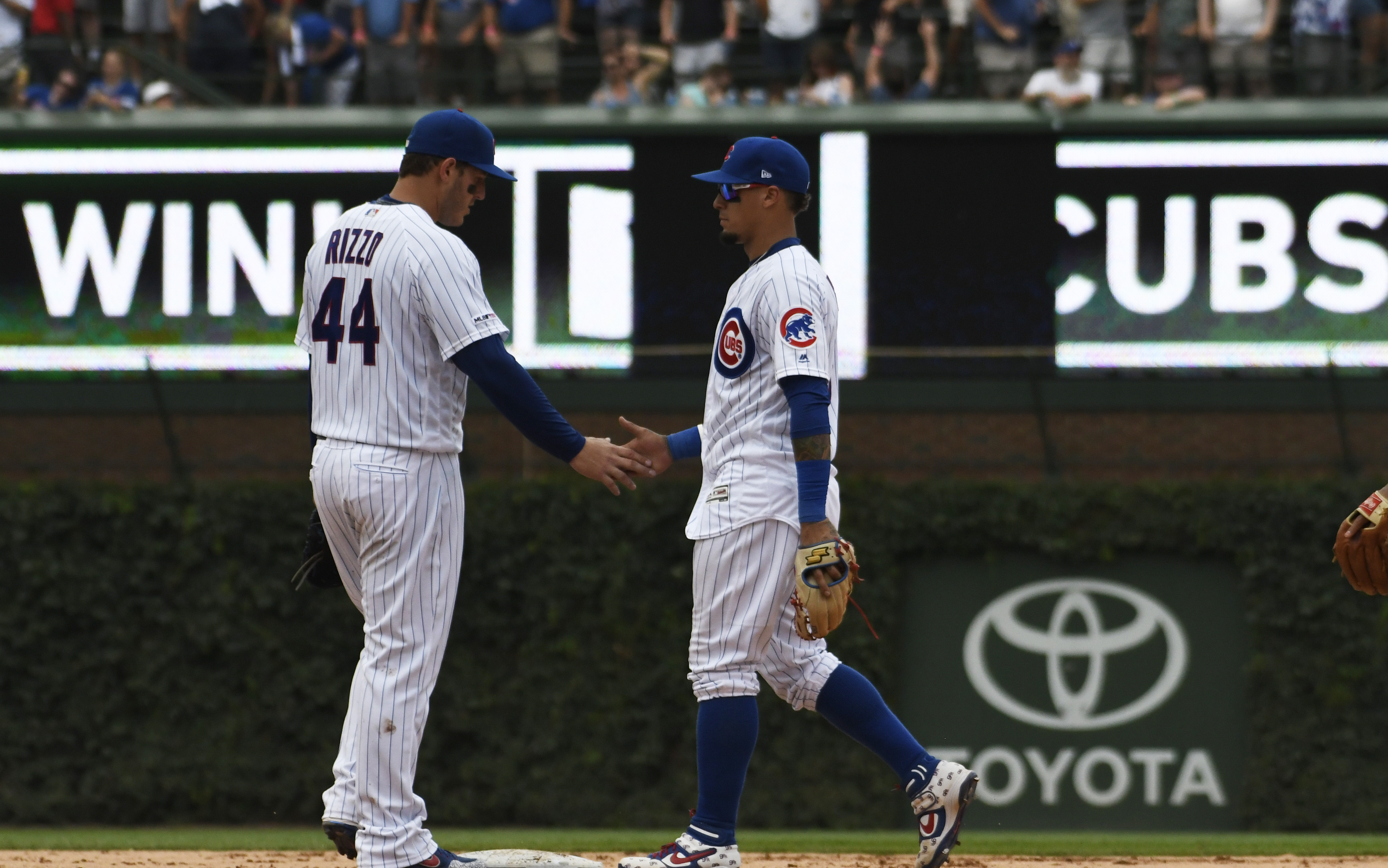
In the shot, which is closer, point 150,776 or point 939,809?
point 939,809

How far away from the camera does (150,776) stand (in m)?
10.8

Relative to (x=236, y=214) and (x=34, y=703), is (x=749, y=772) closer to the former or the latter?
(x=34, y=703)

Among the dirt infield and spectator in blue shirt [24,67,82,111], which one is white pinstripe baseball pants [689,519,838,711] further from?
spectator in blue shirt [24,67,82,111]

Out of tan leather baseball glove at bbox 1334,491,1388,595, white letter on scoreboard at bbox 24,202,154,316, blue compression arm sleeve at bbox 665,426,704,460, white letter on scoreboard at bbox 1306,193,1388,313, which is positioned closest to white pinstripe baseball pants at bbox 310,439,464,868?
blue compression arm sleeve at bbox 665,426,704,460

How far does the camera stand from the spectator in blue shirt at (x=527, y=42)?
12.2 metres

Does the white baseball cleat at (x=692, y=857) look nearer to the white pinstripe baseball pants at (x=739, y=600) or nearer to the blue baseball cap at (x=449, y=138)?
the white pinstripe baseball pants at (x=739, y=600)

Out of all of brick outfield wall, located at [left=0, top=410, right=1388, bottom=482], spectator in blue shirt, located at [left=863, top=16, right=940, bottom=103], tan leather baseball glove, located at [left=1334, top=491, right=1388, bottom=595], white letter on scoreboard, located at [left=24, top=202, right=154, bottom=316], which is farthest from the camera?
white letter on scoreboard, located at [left=24, top=202, right=154, bottom=316]

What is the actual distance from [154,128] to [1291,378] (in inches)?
322

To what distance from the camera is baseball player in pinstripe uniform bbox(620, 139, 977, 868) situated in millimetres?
4871

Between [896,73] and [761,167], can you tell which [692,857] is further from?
[896,73]

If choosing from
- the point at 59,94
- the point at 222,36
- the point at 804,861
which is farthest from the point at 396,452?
the point at 222,36

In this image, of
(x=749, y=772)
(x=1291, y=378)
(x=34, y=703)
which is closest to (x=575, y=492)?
(x=749, y=772)

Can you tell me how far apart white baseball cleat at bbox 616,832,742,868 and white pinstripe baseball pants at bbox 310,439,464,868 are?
0.67 meters

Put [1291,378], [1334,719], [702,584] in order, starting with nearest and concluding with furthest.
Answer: [702,584]
[1334,719]
[1291,378]
